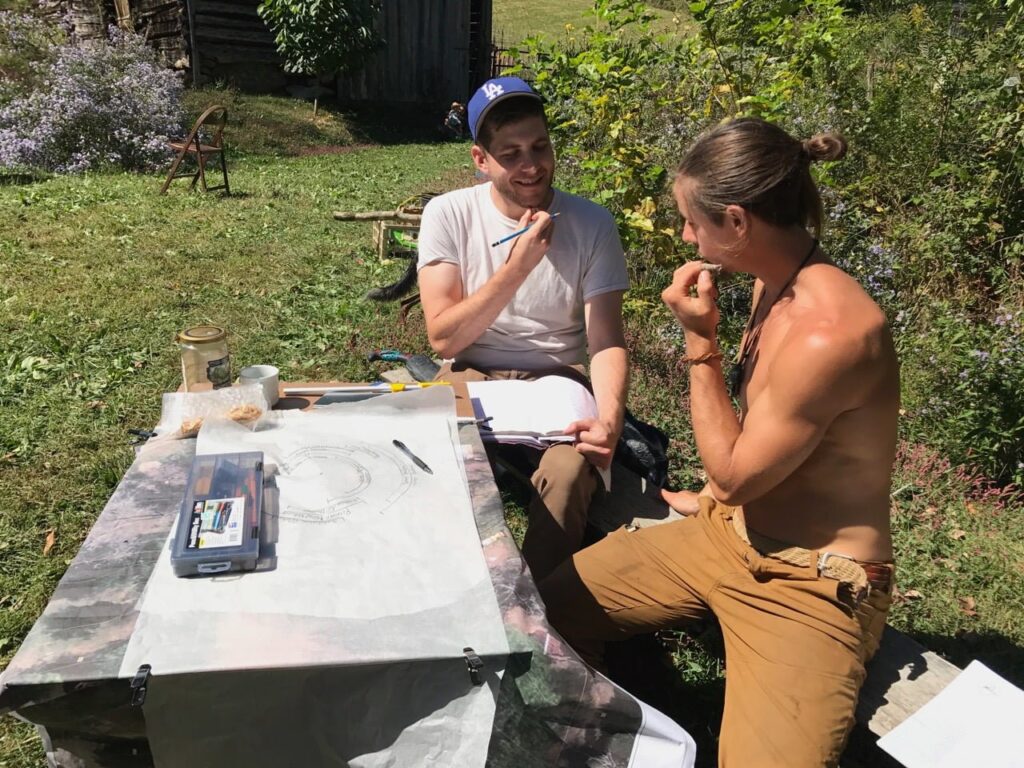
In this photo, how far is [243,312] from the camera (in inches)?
201

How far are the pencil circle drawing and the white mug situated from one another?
32cm

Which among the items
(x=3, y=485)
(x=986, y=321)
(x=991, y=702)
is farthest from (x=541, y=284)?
(x=986, y=321)

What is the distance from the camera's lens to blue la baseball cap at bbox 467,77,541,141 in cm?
255

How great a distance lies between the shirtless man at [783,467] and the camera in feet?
5.44

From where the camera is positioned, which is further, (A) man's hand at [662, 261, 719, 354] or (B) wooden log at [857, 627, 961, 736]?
(A) man's hand at [662, 261, 719, 354]

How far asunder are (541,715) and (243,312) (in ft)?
14.3

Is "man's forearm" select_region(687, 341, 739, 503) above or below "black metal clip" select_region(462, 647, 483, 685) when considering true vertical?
above

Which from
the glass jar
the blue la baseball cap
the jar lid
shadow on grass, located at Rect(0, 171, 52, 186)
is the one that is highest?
the blue la baseball cap

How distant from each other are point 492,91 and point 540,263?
0.62m

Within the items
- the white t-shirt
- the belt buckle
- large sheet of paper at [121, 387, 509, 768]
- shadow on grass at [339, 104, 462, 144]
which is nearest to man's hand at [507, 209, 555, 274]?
the white t-shirt

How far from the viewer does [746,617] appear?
1.88 metres

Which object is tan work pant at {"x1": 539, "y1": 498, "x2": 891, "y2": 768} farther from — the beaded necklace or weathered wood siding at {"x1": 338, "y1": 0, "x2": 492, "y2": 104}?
weathered wood siding at {"x1": 338, "y1": 0, "x2": 492, "y2": 104}

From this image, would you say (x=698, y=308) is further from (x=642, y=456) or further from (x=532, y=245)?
(x=642, y=456)

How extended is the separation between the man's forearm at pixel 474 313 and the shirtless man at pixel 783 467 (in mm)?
Result: 645
